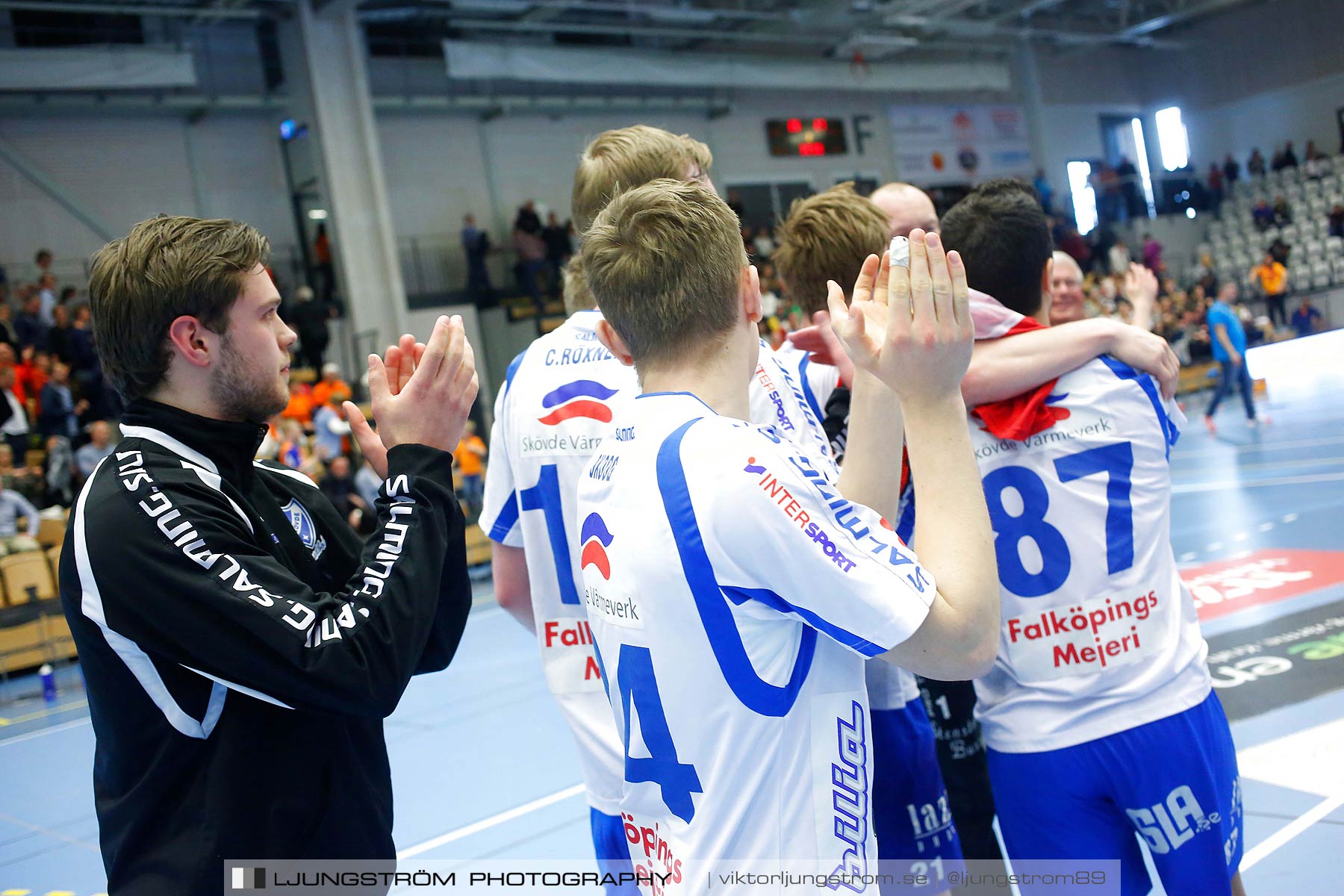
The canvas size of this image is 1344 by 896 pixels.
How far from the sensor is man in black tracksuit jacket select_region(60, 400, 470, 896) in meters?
1.54

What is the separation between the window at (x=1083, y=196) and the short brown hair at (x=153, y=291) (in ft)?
90.8

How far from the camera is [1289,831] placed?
3326mm

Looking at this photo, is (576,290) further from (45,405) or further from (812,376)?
(45,405)

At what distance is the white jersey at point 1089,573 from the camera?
209cm

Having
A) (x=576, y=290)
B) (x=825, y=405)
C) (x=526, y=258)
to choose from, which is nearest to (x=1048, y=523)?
(x=825, y=405)

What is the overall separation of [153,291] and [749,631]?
3.59 ft

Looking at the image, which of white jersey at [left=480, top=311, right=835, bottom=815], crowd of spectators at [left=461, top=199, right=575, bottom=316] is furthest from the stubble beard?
crowd of spectators at [left=461, top=199, right=575, bottom=316]

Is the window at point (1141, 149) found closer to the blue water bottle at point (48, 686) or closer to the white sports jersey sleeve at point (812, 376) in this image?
the blue water bottle at point (48, 686)

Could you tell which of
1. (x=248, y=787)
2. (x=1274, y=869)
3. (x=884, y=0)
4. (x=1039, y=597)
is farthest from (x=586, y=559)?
(x=884, y=0)

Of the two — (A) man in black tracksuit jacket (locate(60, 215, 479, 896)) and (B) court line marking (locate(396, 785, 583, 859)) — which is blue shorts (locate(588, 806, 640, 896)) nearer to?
(A) man in black tracksuit jacket (locate(60, 215, 479, 896))

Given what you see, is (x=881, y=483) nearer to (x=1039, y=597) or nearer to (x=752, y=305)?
(x=752, y=305)

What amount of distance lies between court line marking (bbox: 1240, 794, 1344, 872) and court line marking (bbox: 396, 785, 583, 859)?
2840mm

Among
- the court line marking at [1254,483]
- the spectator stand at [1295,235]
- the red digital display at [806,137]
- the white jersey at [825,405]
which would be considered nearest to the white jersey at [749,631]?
the white jersey at [825,405]

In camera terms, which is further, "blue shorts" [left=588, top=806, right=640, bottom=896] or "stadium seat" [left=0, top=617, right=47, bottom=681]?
"stadium seat" [left=0, top=617, right=47, bottom=681]
